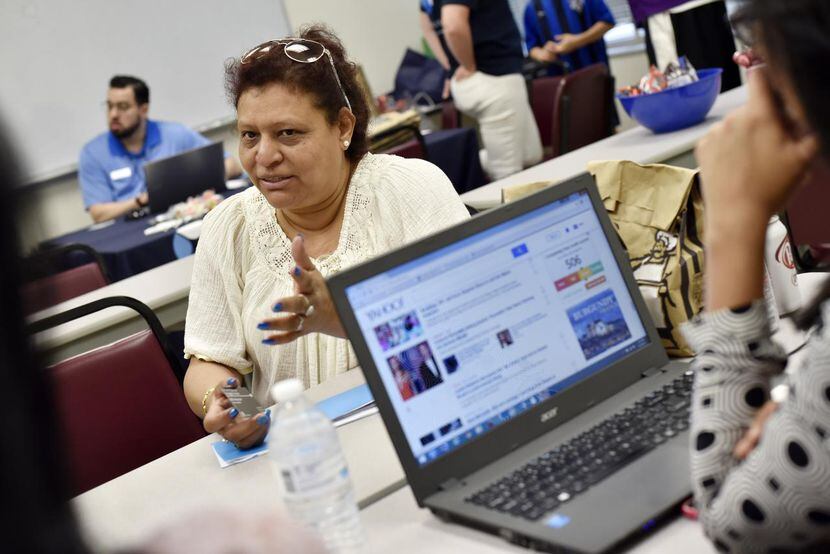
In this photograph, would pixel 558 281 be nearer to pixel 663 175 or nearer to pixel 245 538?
pixel 663 175

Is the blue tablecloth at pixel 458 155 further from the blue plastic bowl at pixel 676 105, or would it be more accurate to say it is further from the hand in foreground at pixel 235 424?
the hand in foreground at pixel 235 424

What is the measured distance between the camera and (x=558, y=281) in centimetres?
140

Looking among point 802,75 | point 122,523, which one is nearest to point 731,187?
point 802,75

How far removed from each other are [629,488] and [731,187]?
0.36m

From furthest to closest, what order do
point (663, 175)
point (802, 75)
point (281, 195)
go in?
point (281, 195), point (663, 175), point (802, 75)

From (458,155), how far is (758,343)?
3.79 m

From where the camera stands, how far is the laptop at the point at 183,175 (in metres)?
4.89

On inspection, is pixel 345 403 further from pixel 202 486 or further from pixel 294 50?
pixel 294 50

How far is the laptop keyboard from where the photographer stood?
119 cm

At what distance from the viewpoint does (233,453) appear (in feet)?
5.48

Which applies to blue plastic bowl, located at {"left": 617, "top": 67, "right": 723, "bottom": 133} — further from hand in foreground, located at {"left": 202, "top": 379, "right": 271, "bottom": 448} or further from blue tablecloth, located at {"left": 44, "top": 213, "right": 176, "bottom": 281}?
blue tablecloth, located at {"left": 44, "top": 213, "right": 176, "bottom": 281}

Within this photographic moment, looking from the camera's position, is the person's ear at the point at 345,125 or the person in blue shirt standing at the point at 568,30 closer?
the person's ear at the point at 345,125

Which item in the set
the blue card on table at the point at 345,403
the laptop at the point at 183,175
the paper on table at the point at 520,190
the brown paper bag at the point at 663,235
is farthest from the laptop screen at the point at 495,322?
the laptop at the point at 183,175

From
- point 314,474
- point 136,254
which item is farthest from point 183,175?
point 314,474
